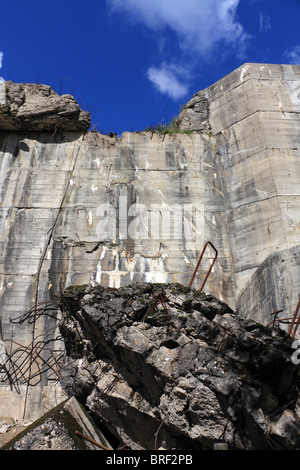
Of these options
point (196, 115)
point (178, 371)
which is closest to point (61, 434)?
point (178, 371)

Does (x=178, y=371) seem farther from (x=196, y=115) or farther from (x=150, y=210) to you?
(x=196, y=115)

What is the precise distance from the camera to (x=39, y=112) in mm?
9031

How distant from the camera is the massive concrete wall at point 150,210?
725cm

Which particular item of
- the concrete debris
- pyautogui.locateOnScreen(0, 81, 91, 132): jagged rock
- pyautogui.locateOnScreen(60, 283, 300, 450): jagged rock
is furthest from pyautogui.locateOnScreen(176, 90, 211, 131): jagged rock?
the concrete debris

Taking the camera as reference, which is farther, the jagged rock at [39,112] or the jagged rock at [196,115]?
the jagged rock at [196,115]

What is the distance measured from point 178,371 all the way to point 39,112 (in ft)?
21.4

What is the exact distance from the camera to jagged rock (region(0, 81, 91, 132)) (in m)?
9.02

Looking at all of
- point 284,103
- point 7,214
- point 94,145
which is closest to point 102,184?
point 94,145

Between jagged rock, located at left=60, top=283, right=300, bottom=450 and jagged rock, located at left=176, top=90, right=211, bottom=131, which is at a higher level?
jagged rock, located at left=176, top=90, right=211, bottom=131

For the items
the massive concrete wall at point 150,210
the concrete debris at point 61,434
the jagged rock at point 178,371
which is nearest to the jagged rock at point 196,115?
the massive concrete wall at point 150,210

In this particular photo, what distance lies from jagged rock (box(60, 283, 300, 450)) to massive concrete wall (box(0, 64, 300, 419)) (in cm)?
127

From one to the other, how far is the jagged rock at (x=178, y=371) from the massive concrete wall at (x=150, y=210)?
1.27 metres

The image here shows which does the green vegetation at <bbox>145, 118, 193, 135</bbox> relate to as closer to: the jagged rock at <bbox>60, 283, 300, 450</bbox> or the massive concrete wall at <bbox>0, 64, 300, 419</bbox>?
the massive concrete wall at <bbox>0, 64, 300, 419</bbox>

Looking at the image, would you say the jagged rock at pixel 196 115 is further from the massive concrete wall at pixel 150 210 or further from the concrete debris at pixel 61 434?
the concrete debris at pixel 61 434
